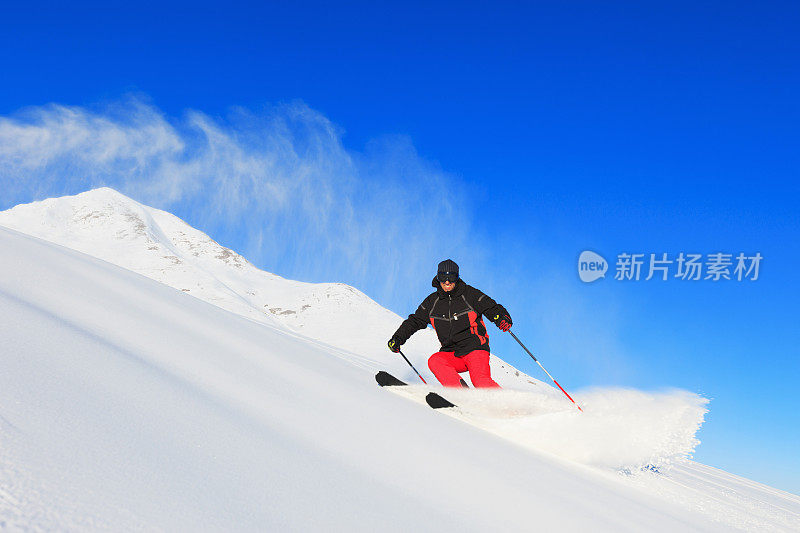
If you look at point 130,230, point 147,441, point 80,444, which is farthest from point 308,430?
point 130,230

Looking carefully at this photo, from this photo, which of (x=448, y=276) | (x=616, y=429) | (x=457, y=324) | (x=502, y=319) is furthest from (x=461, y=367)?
(x=616, y=429)

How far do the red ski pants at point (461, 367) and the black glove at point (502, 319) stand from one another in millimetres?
431

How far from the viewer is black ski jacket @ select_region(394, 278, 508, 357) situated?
691 cm

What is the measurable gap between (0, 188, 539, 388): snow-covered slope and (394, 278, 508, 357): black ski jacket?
46.8 meters

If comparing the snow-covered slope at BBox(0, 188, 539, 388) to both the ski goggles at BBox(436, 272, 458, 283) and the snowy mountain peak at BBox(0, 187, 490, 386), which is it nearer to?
the snowy mountain peak at BBox(0, 187, 490, 386)

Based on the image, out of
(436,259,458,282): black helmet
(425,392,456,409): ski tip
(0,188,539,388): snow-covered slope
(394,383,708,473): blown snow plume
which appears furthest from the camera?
(0,188,539,388): snow-covered slope

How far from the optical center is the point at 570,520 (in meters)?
2.64

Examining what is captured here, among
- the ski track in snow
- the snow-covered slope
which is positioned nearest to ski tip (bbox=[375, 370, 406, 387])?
the ski track in snow

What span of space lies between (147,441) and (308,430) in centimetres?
109

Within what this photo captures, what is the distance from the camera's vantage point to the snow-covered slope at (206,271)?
70875mm

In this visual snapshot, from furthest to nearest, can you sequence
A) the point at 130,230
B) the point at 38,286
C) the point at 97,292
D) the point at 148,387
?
the point at 130,230 → the point at 97,292 → the point at 38,286 → the point at 148,387

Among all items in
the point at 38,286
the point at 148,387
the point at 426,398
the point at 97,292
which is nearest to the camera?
the point at 148,387

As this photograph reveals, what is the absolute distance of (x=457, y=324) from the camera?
22.9 ft

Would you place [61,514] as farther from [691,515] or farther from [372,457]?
[691,515]
